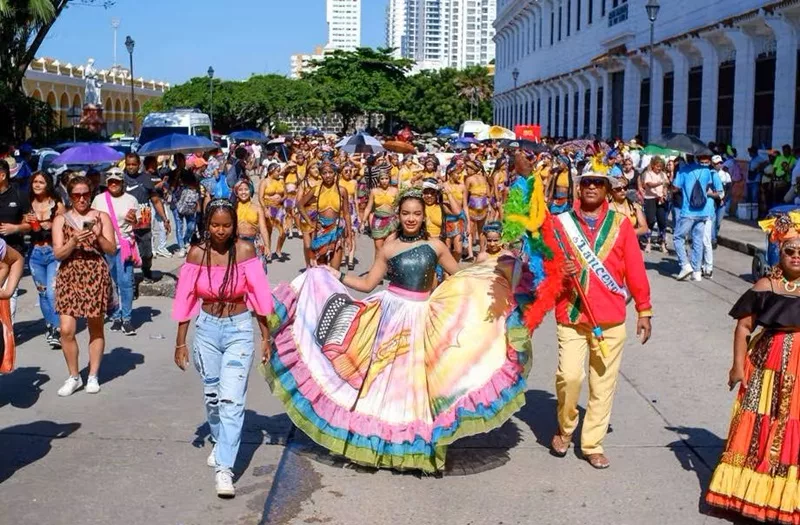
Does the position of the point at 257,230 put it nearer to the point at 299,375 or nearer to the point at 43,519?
the point at 299,375

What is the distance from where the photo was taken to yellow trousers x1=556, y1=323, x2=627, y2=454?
20.2 ft

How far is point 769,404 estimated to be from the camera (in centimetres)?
523

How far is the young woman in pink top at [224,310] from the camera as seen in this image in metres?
5.82

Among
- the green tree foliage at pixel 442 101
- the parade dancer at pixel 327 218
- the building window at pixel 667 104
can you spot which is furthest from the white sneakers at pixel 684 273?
the green tree foliage at pixel 442 101

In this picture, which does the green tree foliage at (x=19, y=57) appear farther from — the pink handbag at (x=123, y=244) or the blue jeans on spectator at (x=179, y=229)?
the pink handbag at (x=123, y=244)

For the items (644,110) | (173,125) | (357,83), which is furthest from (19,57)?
(357,83)

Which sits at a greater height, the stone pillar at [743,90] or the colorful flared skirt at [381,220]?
the stone pillar at [743,90]

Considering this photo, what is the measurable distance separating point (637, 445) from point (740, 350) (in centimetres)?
157

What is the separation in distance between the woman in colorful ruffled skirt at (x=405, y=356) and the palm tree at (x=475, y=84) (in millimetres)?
92873

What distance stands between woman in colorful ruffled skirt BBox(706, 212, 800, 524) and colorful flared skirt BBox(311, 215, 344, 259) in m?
8.16

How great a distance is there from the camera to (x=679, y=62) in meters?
32.0

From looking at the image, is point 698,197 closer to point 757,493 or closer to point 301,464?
point 301,464

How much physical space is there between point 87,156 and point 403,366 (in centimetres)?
845

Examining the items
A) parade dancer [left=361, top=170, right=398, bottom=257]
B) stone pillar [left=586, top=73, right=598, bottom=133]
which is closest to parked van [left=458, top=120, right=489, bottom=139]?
stone pillar [left=586, top=73, right=598, bottom=133]
